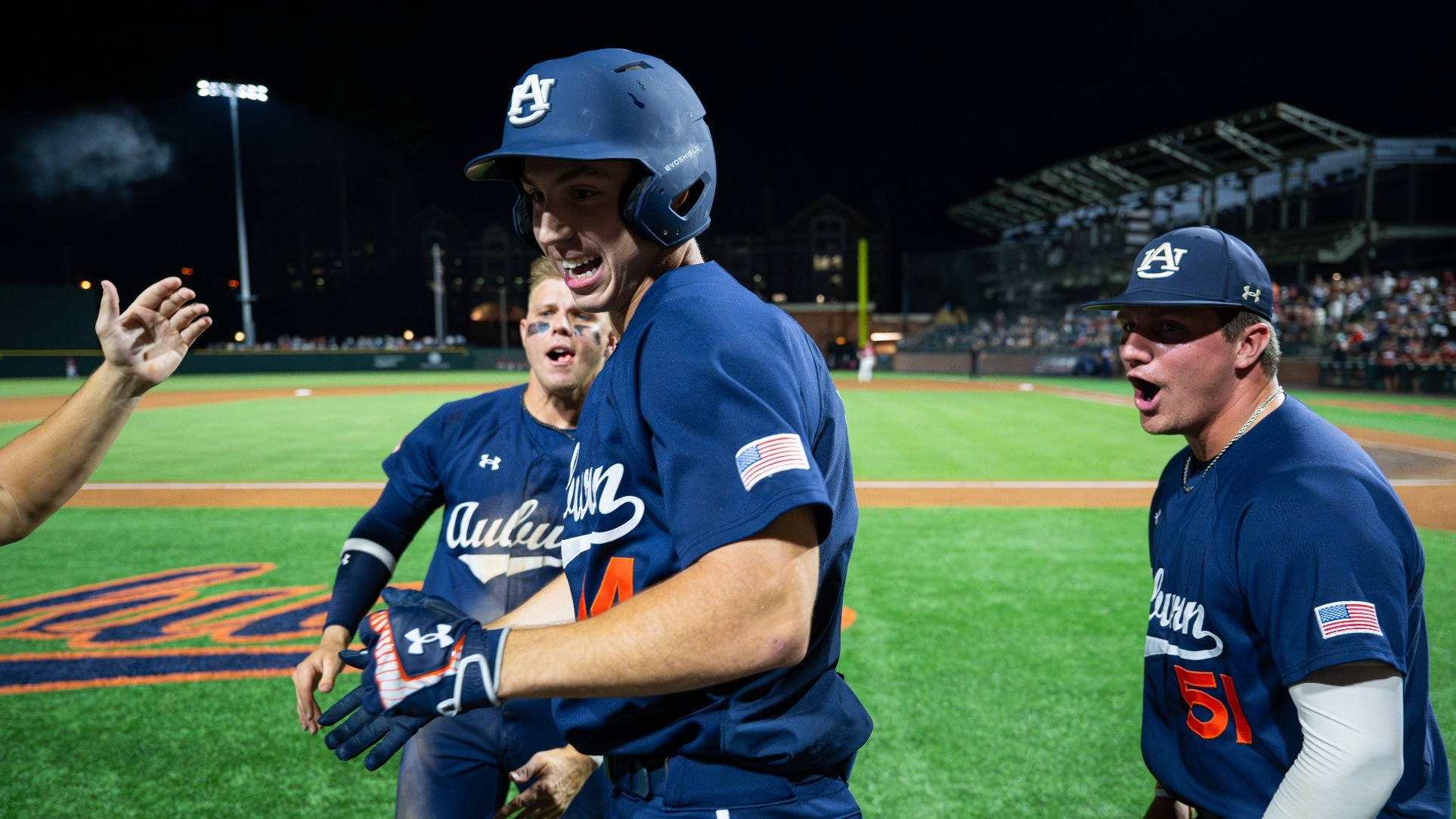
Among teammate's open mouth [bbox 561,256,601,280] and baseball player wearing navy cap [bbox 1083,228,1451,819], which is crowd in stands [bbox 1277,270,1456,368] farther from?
teammate's open mouth [bbox 561,256,601,280]

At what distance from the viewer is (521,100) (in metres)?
1.57

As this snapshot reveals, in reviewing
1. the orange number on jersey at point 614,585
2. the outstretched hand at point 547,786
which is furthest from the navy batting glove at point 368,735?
the outstretched hand at point 547,786

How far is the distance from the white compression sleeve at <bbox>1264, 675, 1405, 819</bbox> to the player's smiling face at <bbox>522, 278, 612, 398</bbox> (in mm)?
2368

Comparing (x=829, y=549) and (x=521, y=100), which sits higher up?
(x=521, y=100)

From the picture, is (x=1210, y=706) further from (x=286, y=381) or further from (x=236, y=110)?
(x=236, y=110)

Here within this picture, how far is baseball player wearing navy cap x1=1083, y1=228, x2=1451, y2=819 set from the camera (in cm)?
165

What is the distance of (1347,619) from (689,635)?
1309 millimetres

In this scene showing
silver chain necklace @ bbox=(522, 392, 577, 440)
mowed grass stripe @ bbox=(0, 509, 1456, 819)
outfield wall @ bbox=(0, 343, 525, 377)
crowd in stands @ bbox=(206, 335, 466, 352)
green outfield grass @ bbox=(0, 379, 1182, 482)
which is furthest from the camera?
crowd in stands @ bbox=(206, 335, 466, 352)

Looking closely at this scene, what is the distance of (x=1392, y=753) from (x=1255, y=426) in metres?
0.74

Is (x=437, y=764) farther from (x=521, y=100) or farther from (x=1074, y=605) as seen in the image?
(x=1074, y=605)

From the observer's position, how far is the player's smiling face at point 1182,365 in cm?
217

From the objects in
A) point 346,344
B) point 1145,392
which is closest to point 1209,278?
point 1145,392

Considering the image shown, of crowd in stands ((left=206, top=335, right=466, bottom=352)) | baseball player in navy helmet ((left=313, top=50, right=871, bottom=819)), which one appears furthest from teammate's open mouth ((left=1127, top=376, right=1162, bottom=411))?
crowd in stands ((left=206, top=335, right=466, bottom=352))

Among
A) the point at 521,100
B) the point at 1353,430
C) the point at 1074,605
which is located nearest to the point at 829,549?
the point at 521,100
